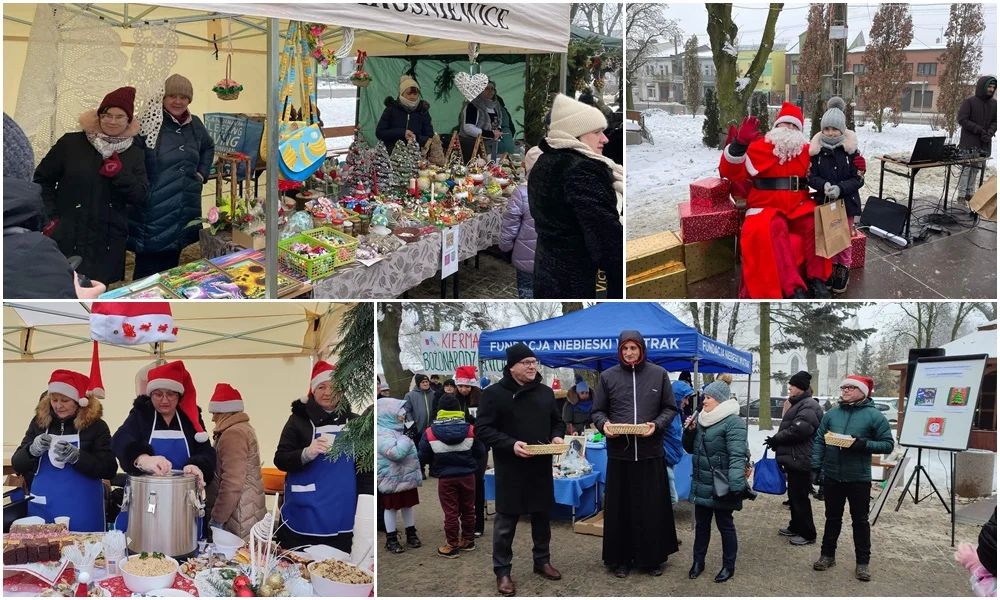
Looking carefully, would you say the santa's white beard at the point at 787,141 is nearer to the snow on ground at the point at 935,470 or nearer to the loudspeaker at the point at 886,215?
the loudspeaker at the point at 886,215

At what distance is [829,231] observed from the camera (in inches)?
204

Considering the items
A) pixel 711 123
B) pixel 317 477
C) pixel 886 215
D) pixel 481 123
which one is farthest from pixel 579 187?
pixel 481 123

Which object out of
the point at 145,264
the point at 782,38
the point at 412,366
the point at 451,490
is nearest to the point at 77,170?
the point at 145,264

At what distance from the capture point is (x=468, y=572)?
4301mm

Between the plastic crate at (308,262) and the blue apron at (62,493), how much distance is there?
1527 mm

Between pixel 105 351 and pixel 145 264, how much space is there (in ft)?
2.15

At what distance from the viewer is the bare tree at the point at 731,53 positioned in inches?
298

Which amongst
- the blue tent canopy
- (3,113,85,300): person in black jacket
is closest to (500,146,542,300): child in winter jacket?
the blue tent canopy

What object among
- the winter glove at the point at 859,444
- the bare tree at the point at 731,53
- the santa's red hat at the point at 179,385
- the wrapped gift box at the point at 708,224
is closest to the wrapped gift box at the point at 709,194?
the wrapped gift box at the point at 708,224

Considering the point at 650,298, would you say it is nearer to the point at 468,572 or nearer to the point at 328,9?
the point at 468,572

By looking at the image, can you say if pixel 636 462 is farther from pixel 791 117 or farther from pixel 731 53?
pixel 731 53

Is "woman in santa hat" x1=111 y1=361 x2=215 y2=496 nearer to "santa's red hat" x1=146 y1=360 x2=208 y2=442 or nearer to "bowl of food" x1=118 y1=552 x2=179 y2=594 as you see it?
"santa's red hat" x1=146 y1=360 x2=208 y2=442

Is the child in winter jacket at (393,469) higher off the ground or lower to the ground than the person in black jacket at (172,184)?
lower

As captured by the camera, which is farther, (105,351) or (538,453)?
(105,351)
